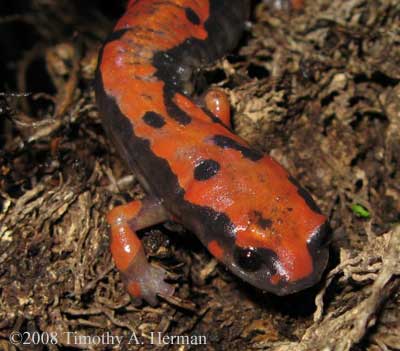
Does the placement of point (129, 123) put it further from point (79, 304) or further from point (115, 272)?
point (79, 304)

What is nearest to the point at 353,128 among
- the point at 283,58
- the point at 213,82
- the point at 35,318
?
the point at 283,58

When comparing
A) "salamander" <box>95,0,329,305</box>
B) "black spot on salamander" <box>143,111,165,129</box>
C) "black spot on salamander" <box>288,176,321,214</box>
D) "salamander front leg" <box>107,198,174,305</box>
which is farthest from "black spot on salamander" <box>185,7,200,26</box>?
"black spot on salamander" <box>288,176,321,214</box>

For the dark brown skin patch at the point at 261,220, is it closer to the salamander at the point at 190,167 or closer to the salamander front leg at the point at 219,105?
the salamander at the point at 190,167

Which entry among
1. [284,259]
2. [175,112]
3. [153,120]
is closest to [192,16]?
[175,112]

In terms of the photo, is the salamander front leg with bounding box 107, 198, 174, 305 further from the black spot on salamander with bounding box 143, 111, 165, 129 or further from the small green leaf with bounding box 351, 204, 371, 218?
the small green leaf with bounding box 351, 204, 371, 218

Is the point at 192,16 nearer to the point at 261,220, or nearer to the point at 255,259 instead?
the point at 261,220

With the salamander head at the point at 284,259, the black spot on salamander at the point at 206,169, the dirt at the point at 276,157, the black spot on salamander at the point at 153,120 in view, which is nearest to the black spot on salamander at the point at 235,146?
the black spot on salamander at the point at 206,169
